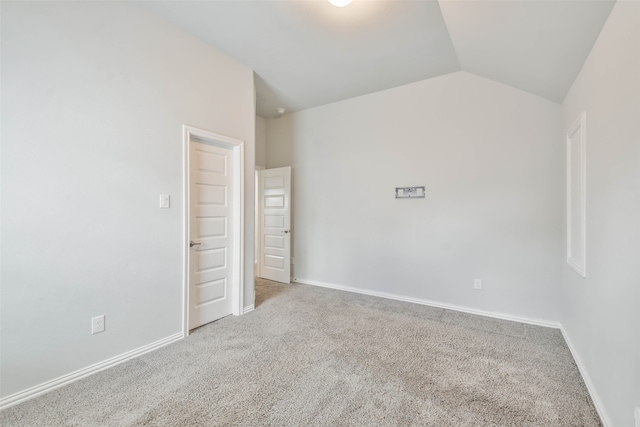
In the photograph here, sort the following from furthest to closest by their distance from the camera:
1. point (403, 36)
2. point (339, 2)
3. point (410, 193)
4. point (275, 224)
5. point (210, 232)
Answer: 1. point (275, 224)
2. point (410, 193)
3. point (210, 232)
4. point (403, 36)
5. point (339, 2)

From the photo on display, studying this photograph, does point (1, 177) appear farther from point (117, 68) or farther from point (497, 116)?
point (497, 116)

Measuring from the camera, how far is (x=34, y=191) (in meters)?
1.83

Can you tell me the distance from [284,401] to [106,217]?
6.12 ft

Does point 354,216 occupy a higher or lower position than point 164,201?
lower

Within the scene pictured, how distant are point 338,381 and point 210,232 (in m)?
1.96

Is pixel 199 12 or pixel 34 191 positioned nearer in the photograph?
pixel 34 191

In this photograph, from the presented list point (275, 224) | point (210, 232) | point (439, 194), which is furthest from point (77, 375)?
point (439, 194)

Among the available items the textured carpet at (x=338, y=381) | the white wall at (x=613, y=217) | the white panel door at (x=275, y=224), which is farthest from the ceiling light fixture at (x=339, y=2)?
the textured carpet at (x=338, y=381)

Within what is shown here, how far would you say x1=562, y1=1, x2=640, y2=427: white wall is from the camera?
4.29 ft

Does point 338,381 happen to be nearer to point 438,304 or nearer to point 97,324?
point 97,324

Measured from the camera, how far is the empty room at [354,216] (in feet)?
5.62

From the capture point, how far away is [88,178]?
6.77ft

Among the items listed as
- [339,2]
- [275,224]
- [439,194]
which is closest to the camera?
[339,2]

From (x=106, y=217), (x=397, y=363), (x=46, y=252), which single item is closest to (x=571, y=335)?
(x=397, y=363)
